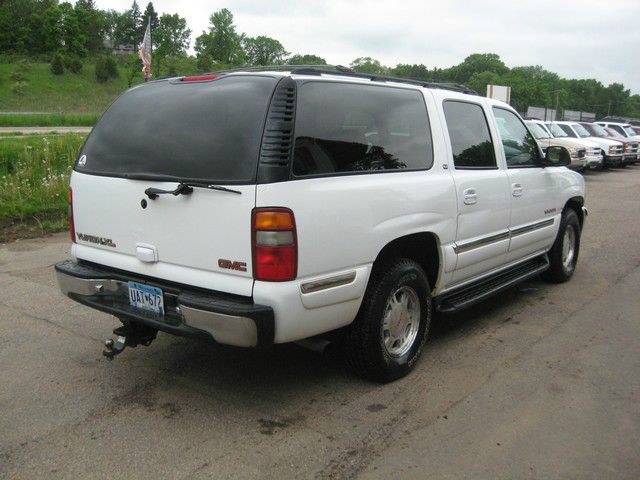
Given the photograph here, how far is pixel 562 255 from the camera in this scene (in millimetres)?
6352

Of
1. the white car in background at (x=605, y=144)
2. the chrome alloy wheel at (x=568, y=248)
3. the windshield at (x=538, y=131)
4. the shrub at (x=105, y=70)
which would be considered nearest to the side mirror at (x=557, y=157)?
the chrome alloy wheel at (x=568, y=248)

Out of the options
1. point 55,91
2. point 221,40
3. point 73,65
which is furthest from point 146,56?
point 221,40

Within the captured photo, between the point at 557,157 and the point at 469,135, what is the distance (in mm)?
1572

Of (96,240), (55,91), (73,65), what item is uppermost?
(73,65)

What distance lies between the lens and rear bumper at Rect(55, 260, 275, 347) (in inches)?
121

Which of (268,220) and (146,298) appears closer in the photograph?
(268,220)

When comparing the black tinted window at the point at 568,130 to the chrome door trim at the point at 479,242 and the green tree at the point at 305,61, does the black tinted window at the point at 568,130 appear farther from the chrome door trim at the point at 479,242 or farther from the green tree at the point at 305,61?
the chrome door trim at the point at 479,242

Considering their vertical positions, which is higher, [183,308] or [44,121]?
[44,121]

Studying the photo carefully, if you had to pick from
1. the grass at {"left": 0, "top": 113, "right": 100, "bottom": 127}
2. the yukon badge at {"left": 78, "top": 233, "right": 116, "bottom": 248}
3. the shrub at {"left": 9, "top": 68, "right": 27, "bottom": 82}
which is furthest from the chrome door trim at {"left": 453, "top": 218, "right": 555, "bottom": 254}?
the shrub at {"left": 9, "top": 68, "right": 27, "bottom": 82}

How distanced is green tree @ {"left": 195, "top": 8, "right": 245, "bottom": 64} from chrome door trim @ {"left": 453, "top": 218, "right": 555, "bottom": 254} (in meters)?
93.0

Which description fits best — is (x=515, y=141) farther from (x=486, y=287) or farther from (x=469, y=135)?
(x=486, y=287)

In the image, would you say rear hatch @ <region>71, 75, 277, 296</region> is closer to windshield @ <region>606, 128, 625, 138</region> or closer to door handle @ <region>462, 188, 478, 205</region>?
door handle @ <region>462, 188, 478, 205</region>

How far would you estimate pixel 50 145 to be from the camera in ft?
37.9

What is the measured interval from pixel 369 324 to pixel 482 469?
1.06 meters
